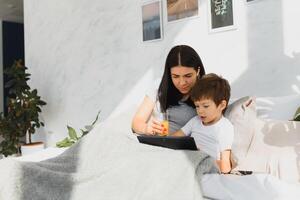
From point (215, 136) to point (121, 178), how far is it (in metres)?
0.51

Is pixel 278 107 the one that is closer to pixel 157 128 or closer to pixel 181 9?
pixel 157 128

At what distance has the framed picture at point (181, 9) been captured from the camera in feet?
7.11

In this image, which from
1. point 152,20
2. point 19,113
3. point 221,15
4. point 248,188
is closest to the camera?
point 248,188

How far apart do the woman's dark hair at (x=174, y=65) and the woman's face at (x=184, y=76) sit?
2 cm

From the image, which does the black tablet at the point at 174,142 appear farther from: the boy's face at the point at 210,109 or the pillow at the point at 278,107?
the pillow at the point at 278,107

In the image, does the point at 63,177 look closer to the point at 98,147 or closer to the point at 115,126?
the point at 98,147

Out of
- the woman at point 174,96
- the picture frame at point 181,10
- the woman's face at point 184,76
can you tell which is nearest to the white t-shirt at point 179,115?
the woman at point 174,96

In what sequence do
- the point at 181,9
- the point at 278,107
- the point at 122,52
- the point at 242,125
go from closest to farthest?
the point at 242,125 < the point at 278,107 < the point at 181,9 < the point at 122,52

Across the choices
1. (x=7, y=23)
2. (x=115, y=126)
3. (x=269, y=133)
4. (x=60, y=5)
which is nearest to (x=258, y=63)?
(x=269, y=133)

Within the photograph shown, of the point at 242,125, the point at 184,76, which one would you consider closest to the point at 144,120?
the point at 184,76

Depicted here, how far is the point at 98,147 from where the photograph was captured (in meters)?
1.27

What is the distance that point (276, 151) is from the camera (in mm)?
1225

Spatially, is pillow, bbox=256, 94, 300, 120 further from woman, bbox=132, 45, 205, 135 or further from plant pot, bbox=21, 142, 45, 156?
plant pot, bbox=21, 142, 45, 156

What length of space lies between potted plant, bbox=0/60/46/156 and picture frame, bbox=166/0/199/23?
5.46ft
